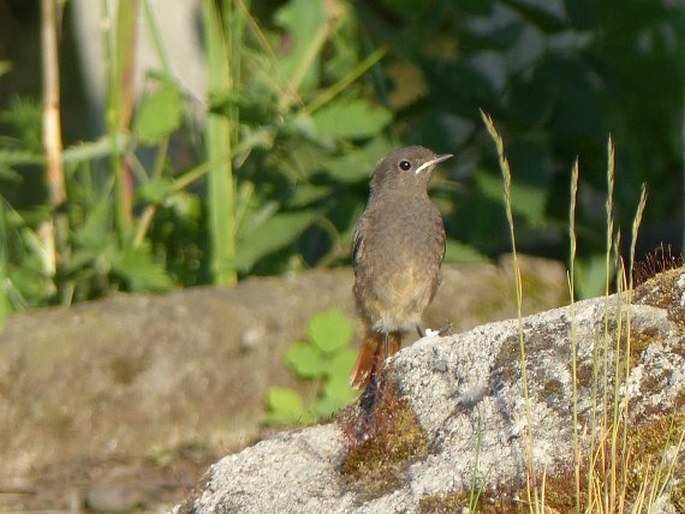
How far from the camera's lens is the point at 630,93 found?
24.0 feet

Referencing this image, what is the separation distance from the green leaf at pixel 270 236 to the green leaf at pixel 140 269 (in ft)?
1.37

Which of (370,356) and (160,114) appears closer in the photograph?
(370,356)

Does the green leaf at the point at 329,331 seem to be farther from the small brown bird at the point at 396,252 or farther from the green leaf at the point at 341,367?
the small brown bird at the point at 396,252

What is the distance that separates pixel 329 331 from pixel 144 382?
87 cm

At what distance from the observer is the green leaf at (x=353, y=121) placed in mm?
7133

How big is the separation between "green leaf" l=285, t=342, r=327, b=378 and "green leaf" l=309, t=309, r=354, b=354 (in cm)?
5

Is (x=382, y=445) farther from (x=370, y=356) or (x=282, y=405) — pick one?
(x=282, y=405)

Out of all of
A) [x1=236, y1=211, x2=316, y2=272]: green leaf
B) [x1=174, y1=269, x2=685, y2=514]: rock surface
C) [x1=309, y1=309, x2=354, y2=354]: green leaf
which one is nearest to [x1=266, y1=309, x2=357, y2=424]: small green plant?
[x1=309, y1=309, x2=354, y2=354]: green leaf

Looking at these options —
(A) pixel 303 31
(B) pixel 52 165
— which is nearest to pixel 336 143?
(A) pixel 303 31

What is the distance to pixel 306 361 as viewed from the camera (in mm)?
6605

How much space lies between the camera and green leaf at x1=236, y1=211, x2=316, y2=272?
7164 mm

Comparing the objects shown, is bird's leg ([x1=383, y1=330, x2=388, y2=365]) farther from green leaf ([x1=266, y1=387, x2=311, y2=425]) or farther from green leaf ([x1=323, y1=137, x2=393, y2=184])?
green leaf ([x1=323, y1=137, x2=393, y2=184])

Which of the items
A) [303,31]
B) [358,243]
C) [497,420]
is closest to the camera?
[497,420]

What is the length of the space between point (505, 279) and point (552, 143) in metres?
0.79
